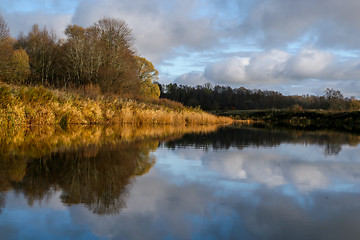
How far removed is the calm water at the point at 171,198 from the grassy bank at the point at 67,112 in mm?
7535

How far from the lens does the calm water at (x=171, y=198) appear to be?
2.51m

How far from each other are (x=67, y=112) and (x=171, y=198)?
12958 mm

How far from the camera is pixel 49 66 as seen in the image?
109 ft

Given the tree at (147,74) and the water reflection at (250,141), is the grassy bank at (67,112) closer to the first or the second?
the water reflection at (250,141)

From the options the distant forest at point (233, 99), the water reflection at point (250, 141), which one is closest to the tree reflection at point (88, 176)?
the water reflection at point (250, 141)

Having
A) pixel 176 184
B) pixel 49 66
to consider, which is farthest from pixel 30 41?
pixel 176 184

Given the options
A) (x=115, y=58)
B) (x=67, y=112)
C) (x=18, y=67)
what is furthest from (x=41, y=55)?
(x=67, y=112)

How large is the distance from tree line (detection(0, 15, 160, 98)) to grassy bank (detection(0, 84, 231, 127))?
29.6 ft

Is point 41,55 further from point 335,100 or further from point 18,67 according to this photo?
point 335,100

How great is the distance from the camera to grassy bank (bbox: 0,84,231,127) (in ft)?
40.8

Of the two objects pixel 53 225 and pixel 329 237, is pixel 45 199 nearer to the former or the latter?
pixel 53 225

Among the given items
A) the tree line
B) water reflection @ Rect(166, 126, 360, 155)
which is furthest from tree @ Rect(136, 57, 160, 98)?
water reflection @ Rect(166, 126, 360, 155)

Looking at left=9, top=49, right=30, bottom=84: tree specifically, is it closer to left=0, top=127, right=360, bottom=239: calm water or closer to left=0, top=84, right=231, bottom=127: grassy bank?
left=0, top=84, right=231, bottom=127: grassy bank

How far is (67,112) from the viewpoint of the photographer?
591 inches
